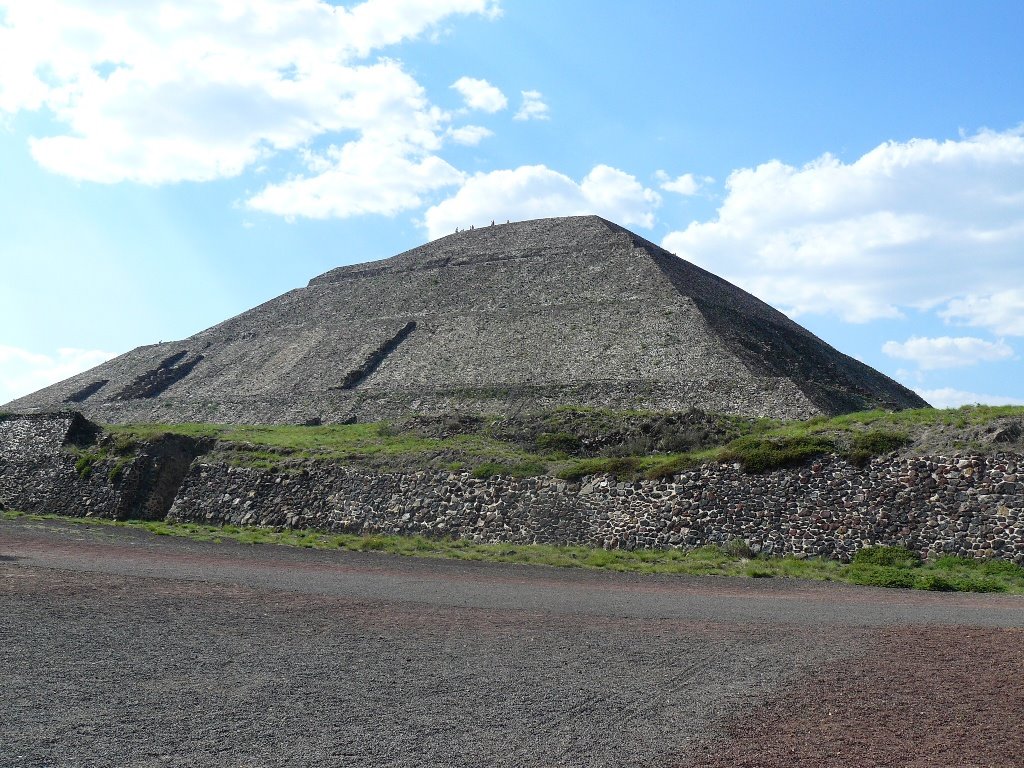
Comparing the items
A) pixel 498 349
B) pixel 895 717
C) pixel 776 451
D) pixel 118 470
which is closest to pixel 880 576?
pixel 776 451

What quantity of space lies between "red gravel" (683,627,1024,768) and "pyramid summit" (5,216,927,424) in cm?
2514

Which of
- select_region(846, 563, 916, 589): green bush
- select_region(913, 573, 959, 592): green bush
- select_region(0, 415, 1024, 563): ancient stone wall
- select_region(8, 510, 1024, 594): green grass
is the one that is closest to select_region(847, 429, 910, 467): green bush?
select_region(0, 415, 1024, 563): ancient stone wall

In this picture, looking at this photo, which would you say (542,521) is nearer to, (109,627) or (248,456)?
(248,456)

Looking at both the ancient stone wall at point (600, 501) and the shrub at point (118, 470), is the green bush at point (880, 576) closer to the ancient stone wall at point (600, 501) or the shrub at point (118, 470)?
the ancient stone wall at point (600, 501)

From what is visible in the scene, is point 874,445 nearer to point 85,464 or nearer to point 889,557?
point 889,557

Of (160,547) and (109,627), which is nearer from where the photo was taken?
(109,627)

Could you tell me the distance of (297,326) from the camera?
65.1m

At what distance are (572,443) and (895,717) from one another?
77.3 ft

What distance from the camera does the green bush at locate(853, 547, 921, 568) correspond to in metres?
19.3

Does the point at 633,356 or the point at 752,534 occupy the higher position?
the point at 633,356

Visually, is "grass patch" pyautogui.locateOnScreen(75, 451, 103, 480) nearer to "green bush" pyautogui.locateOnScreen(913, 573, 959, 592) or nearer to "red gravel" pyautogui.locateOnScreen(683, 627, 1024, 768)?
"green bush" pyautogui.locateOnScreen(913, 573, 959, 592)

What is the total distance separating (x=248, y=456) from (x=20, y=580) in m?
19.5

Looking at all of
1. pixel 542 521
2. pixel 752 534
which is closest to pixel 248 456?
pixel 542 521

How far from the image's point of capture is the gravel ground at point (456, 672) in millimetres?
6637
